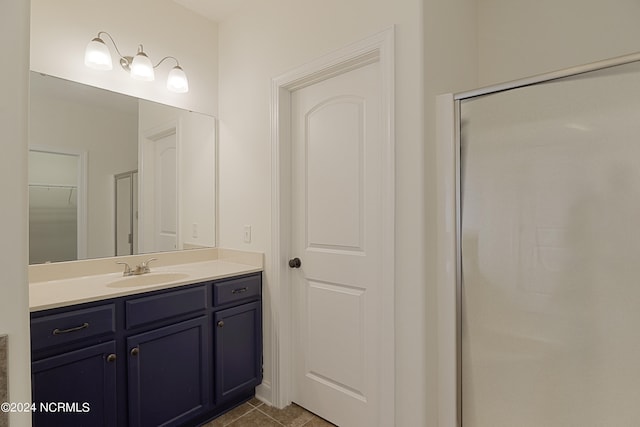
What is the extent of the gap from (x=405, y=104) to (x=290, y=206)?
0.99 meters

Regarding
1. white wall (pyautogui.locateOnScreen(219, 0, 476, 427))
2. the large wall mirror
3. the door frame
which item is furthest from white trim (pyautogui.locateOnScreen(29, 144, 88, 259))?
the door frame

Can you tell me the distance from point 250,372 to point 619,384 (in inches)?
73.2

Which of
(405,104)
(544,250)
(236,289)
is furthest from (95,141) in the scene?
(544,250)

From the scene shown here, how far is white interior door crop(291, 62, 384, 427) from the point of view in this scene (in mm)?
1739

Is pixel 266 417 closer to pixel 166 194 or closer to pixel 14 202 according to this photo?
pixel 166 194

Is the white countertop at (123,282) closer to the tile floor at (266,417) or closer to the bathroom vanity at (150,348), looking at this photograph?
the bathroom vanity at (150,348)

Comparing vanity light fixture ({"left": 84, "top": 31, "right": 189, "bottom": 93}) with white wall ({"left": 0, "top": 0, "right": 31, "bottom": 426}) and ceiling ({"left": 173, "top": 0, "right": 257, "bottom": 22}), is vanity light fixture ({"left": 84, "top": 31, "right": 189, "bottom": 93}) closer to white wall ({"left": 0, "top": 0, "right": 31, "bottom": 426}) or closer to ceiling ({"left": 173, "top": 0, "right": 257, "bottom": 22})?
ceiling ({"left": 173, "top": 0, "right": 257, "bottom": 22})

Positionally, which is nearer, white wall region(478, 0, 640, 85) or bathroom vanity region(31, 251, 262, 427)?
bathroom vanity region(31, 251, 262, 427)

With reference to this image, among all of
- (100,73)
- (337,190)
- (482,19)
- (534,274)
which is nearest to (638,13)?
(482,19)

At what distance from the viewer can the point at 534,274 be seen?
4.33 feet

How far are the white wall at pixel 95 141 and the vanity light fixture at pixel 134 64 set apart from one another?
26 centimetres

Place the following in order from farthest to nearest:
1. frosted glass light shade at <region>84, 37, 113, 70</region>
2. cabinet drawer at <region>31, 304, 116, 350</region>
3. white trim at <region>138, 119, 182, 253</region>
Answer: white trim at <region>138, 119, 182, 253</region> → frosted glass light shade at <region>84, 37, 113, 70</region> → cabinet drawer at <region>31, 304, 116, 350</region>

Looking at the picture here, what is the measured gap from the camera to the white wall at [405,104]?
4.85ft

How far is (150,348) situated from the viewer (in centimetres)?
166
